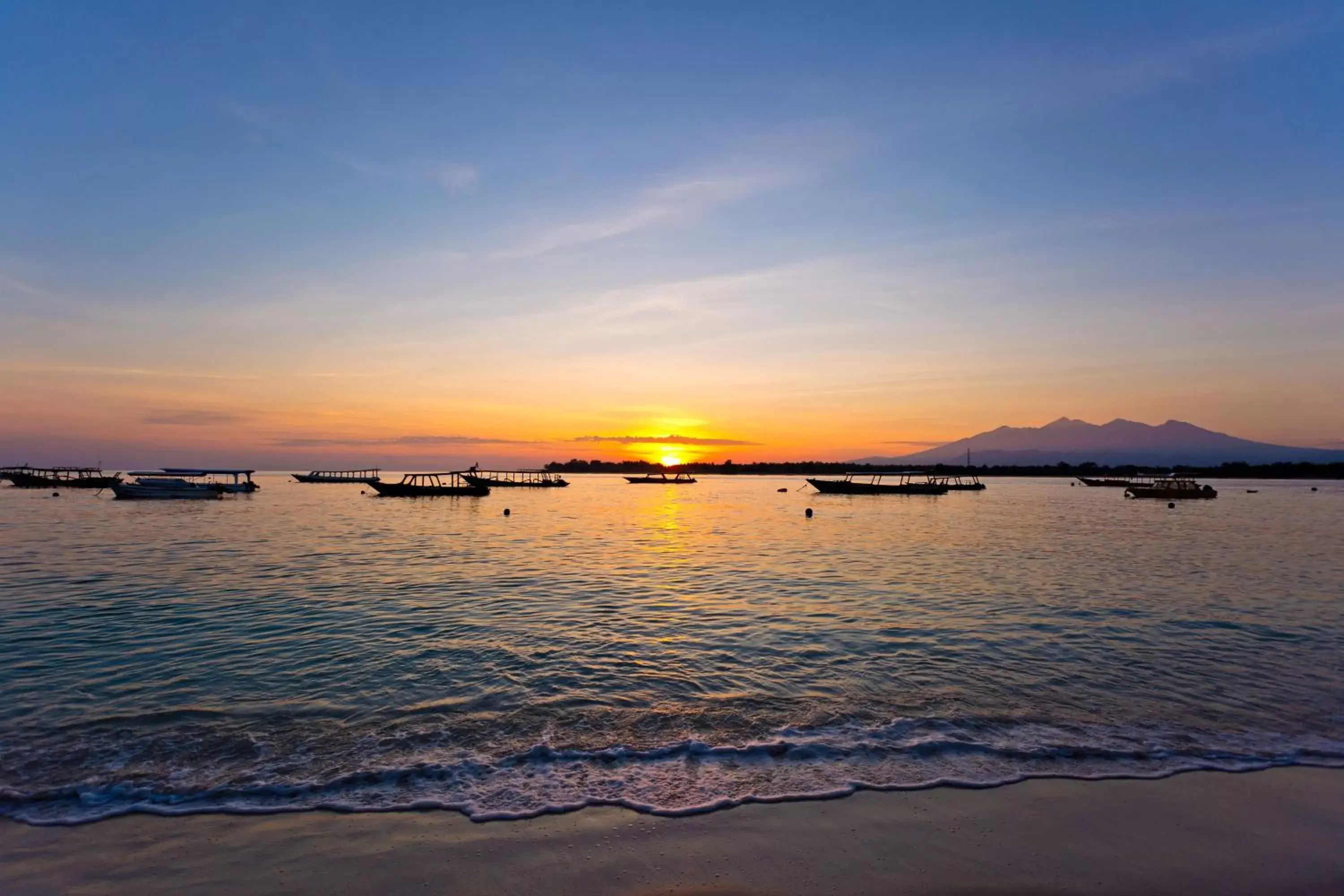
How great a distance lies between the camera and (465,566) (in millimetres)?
26359

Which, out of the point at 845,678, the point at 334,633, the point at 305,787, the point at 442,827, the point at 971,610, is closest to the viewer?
the point at 442,827

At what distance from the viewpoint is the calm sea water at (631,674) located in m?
7.79

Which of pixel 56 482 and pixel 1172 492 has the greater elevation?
pixel 56 482

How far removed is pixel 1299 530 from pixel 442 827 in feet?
177

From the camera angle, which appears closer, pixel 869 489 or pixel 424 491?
pixel 424 491

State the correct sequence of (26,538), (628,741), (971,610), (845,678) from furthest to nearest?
(26,538) → (971,610) → (845,678) → (628,741)

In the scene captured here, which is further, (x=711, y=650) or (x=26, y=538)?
(x=26, y=538)

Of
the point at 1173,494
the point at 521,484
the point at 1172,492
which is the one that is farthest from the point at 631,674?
the point at 521,484

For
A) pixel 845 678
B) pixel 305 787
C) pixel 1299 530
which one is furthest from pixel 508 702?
pixel 1299 530

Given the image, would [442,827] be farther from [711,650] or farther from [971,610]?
[971,610]

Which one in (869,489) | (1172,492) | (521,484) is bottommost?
(1172,492)

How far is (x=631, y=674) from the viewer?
1195cm

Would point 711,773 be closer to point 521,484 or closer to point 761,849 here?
point 761,849

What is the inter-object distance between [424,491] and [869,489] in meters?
65.8
